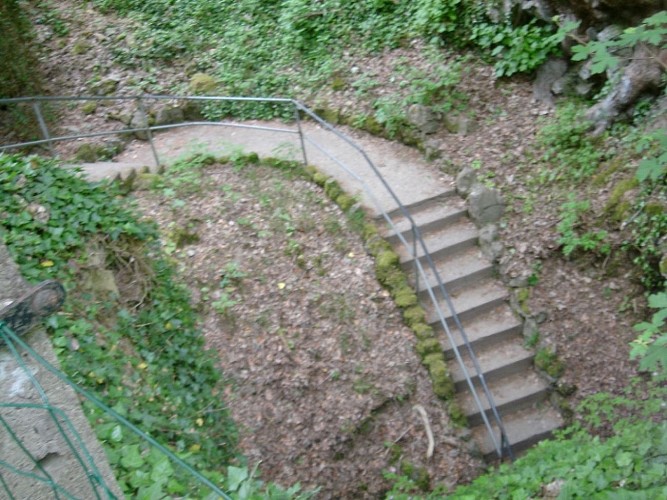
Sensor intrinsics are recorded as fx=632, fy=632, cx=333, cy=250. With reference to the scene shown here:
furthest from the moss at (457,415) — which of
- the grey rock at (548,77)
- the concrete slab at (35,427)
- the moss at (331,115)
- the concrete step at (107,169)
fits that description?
the moss at (331,115)

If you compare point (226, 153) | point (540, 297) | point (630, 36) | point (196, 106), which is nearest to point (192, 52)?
point (196, 106)

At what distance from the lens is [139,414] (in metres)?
4.65

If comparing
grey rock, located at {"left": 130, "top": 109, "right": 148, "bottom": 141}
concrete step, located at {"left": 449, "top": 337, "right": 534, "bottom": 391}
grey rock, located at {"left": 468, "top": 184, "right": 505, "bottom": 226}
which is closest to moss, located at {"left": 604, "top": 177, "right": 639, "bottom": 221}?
grey rock, located at {"left": 468, "top": 184, "right": 505, "bottom": 226}

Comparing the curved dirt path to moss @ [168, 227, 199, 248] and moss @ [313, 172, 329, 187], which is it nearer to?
moss @ [313, 172, 329, 187]

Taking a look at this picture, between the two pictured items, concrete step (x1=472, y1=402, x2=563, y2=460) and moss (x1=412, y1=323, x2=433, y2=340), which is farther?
moss (x1=412, y1=323, x2=433, y2=340)

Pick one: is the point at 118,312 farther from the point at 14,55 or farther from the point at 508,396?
the point at 14,55

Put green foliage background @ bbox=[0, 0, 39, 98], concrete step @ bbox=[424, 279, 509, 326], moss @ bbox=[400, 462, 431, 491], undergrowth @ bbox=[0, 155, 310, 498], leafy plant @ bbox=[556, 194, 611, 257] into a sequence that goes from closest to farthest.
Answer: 1. undergrowth @ bbox=[0, 155, 310, 498]
2. moss @ bbox=[400, 462, 431, 491]
3. leafy plant @ bbox=[556, 194, 611, 257]
4. concrete step @ bbox=[424, 279, 509, 326]
5. green foliage background @ bbox=[0, 0, 39, 98]

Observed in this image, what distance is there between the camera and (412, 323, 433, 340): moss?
22.2ft

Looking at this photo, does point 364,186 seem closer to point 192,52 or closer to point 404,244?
point 404,244

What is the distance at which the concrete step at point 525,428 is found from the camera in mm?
6398

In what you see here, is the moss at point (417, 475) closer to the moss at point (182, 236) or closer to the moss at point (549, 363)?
the moss at point (549, 363)

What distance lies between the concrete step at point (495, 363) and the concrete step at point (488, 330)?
70 mm

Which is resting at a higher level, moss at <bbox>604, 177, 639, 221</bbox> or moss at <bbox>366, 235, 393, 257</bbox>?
moss at <bbox>604, 177, 639, 221</bbox>

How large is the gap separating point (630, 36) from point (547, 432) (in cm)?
387
